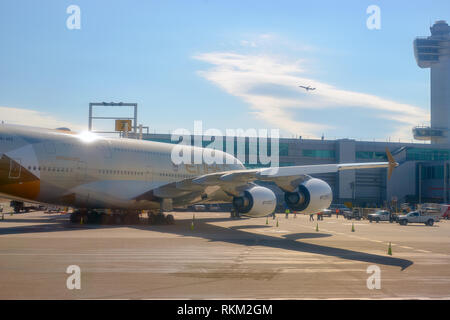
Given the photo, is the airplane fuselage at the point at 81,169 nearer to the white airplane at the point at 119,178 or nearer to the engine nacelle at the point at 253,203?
the white airplane at the point at 119,178

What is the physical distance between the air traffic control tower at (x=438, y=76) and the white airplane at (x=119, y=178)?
3431 inches

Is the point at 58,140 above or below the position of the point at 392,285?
above

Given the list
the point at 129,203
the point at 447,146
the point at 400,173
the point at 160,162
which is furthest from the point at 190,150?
the point at 447,146

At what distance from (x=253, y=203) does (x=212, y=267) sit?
35.7 ft

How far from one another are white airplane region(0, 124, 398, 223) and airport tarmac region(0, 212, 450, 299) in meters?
2.80

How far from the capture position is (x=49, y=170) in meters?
24.1

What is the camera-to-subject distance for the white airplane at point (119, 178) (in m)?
23.1

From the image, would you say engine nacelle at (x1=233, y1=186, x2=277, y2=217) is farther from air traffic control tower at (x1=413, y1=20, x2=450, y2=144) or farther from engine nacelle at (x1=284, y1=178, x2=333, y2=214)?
air traffic control tower at (x1=413, y1=20, x2=450, y2=144)

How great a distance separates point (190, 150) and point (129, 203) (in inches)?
267

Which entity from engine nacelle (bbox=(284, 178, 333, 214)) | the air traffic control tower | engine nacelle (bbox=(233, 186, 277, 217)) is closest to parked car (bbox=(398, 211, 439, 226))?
engine nacelle (bbox=(284, 178, 333, 214))

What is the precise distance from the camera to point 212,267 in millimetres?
13406

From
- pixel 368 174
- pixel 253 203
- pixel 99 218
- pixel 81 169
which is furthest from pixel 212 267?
pixel 368 174

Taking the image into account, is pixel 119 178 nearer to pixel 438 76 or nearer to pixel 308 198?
pixel 308 198
